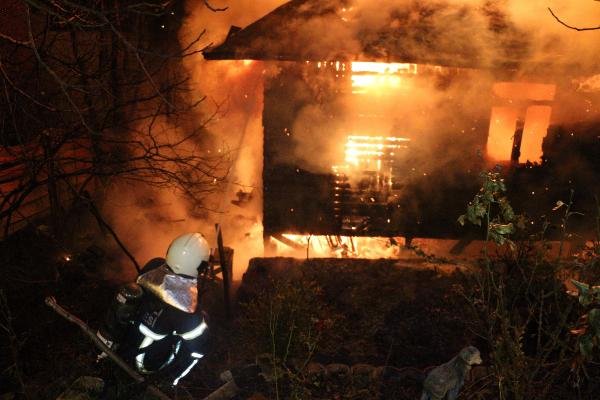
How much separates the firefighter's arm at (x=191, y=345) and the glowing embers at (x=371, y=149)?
5623mm

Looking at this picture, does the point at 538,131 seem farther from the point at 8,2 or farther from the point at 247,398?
the point at 8,2

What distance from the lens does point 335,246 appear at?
32.3 feet

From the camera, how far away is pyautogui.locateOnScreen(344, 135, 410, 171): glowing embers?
8492 mm

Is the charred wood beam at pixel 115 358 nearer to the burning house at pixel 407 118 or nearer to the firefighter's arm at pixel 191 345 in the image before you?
the firefighter's arm at pixel 191 345

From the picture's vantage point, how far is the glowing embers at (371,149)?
849 centimetres

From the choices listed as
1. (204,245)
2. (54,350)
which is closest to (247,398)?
(204,245)

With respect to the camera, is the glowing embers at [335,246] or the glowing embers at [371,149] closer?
the glowing embers at [371,149]

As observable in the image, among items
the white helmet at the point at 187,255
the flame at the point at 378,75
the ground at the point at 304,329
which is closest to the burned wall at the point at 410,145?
the flame at the point at 378,75

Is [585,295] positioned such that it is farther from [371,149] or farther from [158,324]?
[371,149]

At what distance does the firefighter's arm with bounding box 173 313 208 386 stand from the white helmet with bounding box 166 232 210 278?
54 centimetres

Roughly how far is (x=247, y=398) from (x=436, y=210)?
6347 mm

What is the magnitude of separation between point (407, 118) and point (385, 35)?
177 cm

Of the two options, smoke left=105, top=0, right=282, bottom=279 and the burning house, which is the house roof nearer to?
the burning house

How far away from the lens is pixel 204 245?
4230 millimetres
